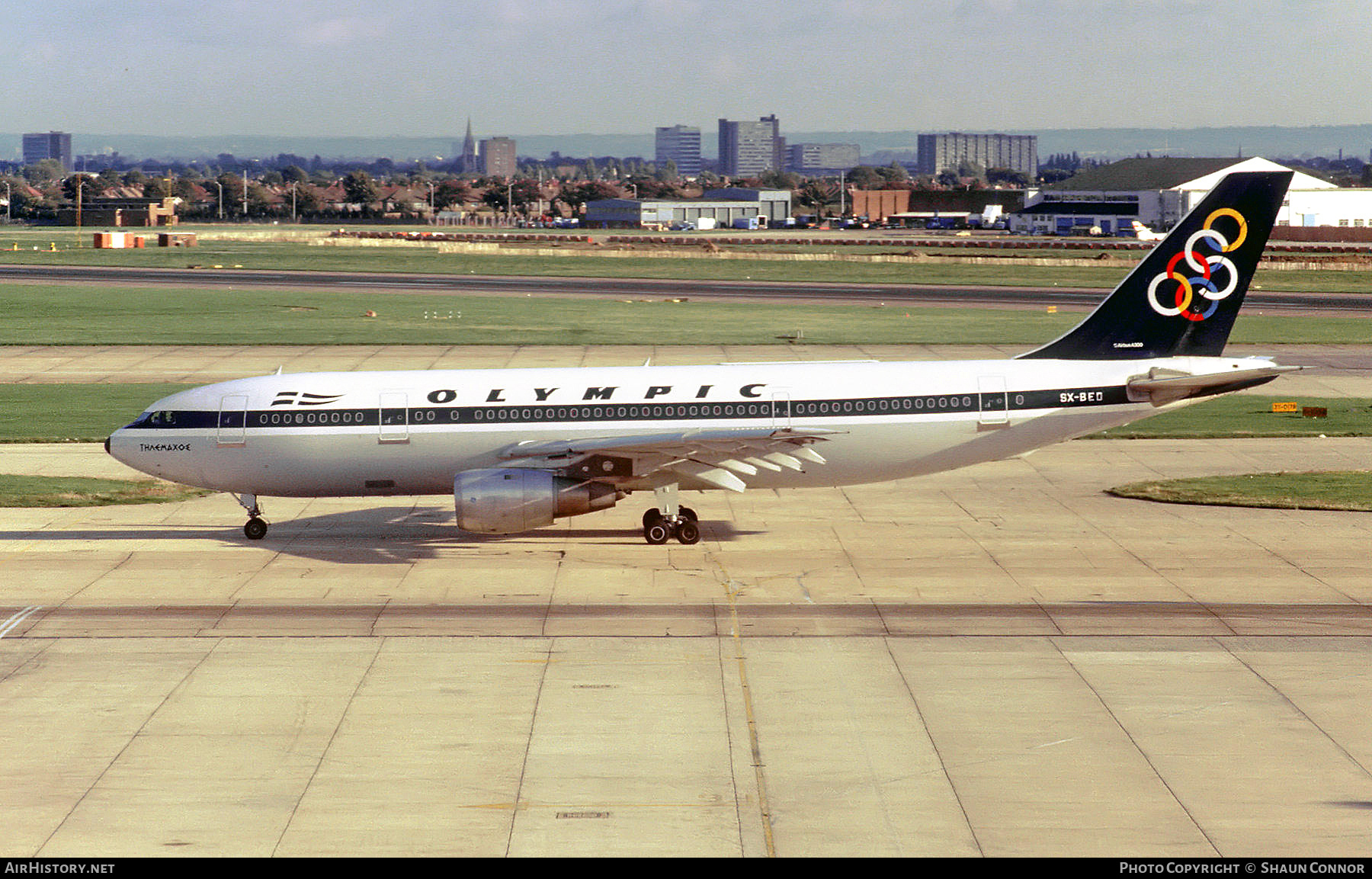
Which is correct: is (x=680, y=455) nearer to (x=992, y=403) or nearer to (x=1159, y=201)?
(x=992, y=403)

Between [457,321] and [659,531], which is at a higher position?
[457,321]

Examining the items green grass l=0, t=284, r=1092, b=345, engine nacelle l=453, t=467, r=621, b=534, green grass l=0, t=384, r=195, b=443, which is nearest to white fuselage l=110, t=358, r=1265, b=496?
engine nacelle l=453, t=467, r=621, b=534

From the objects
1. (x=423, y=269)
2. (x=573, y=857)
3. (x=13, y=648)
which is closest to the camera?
(x=573, y=857)

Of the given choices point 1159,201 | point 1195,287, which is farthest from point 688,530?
point 1159,201

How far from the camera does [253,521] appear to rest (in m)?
32.5

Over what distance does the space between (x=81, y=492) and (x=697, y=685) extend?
22.7 meters

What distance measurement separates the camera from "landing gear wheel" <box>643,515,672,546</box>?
3164 centimetres

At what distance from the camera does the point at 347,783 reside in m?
18.0

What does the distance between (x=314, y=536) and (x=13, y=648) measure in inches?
376

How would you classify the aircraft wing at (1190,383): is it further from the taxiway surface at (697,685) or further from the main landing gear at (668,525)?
the main landing gear at (668,525)

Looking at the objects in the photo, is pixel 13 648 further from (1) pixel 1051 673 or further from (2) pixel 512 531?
(1) pixel 1051 673

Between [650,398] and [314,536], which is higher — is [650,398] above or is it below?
above

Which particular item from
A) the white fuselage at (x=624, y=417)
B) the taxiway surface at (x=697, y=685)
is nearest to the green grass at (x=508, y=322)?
the taxiway surface at (x=697, y=685)

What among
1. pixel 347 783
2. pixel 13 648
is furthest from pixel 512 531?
pixel 347 783
